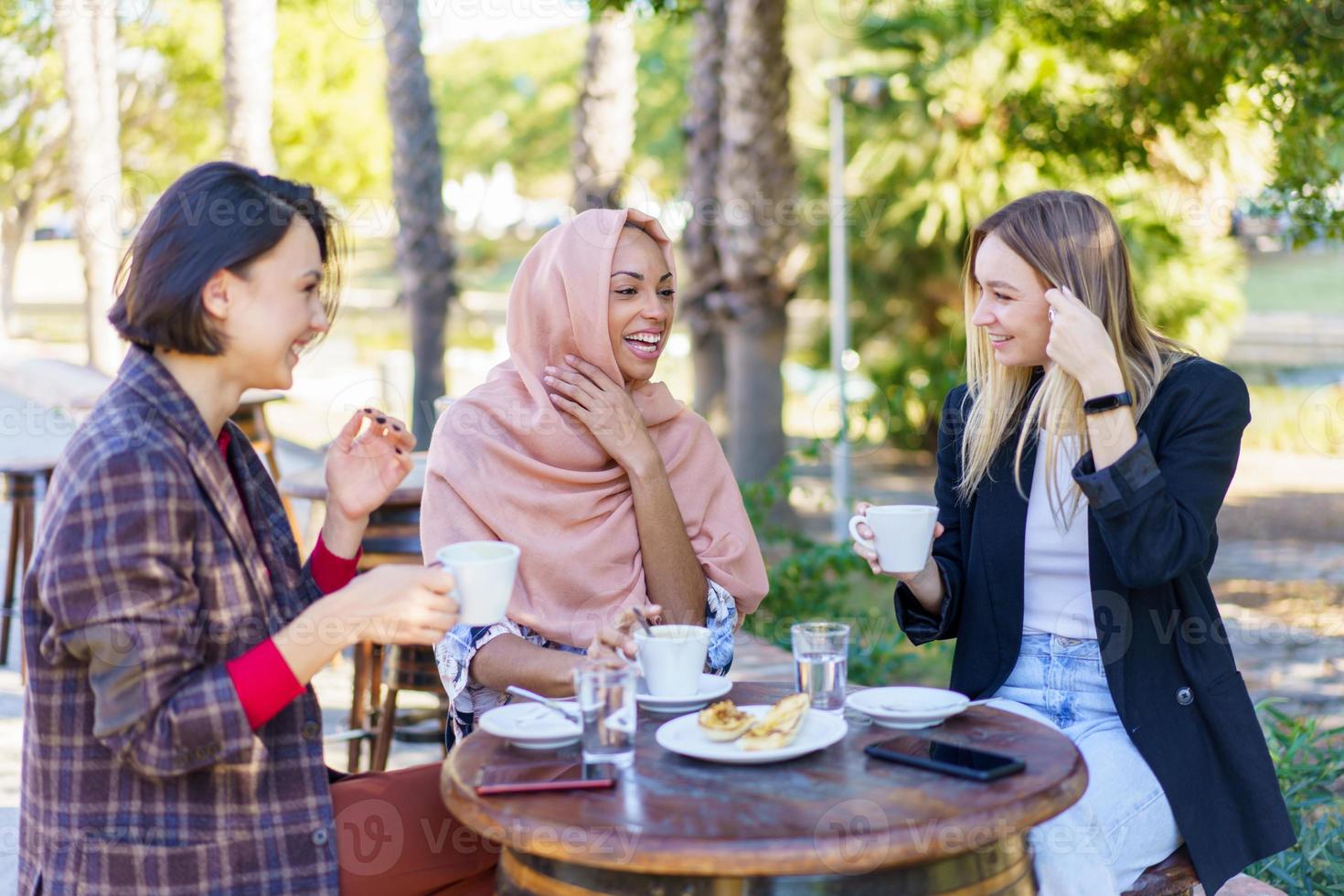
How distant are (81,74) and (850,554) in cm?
1139

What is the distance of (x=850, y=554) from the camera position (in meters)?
6.17

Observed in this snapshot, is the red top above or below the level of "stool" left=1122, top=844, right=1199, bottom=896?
above

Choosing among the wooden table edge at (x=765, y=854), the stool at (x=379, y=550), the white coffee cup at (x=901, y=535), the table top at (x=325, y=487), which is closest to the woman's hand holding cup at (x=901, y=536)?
the white coffee cup at (x=901, y=535)

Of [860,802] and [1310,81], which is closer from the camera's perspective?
[860,802]

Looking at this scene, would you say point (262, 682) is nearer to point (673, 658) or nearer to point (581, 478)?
point (673, 658)

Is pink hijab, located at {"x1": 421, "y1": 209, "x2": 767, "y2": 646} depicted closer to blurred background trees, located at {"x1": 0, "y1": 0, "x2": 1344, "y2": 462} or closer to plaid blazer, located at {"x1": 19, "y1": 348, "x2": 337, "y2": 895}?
plaid blazer, located at {"x1": 19, "y1": 348, "x2": 337, "y2": 895}

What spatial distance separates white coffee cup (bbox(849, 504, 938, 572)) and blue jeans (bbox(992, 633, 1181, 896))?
320mm

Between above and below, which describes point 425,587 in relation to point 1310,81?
below

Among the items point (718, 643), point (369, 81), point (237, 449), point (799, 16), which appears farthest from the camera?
point (799, 16)

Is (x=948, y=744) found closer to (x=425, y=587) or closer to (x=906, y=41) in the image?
(x=425, y=587)

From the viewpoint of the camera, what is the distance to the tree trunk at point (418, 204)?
32.8 feet

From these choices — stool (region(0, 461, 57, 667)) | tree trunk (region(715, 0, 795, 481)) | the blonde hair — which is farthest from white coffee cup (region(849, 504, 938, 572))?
tree trunk (region(715, 0, 795, 481))

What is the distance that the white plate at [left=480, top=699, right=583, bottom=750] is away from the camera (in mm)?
2148

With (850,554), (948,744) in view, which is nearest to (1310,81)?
(850,554)
